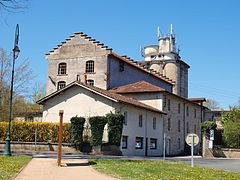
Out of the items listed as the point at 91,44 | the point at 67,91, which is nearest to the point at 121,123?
the point at 67,91

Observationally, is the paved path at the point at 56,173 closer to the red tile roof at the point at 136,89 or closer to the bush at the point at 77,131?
the bush at the point at 77,131

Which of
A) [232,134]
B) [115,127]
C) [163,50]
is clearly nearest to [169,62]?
[163,50]

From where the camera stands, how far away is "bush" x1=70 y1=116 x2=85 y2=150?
117ft

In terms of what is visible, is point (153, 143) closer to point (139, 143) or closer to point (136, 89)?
point (139, 143)

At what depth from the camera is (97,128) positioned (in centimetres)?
3591

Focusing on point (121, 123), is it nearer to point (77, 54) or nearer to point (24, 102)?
point (77, 54)

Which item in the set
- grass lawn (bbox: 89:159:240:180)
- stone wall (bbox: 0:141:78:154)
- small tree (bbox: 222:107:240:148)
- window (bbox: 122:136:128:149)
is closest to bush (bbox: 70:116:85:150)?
stone wall (bbox: 0:141:78:154)

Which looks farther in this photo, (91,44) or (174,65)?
(174,65)

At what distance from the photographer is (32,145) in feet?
117

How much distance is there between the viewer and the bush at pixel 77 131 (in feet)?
117

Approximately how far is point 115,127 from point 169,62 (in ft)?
173

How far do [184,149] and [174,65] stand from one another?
113 feet

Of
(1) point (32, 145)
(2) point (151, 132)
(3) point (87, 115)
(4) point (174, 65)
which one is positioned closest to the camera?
(1) point (32, 145)

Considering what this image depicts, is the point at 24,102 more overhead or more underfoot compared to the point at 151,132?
more overhead
